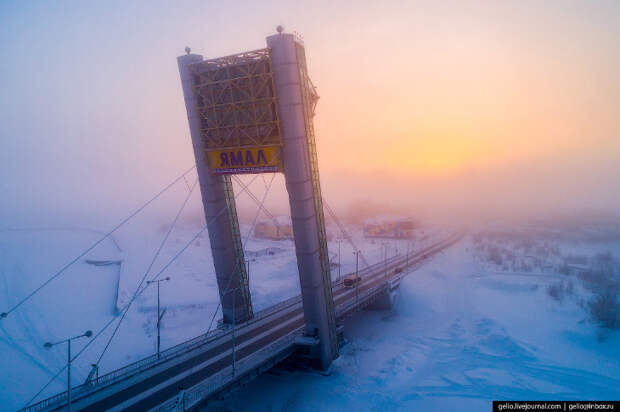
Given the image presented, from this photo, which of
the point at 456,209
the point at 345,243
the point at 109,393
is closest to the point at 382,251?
the point at 345,243

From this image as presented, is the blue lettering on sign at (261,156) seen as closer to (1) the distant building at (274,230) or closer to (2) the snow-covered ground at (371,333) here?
(2) the snow-covered ground at (371,333)

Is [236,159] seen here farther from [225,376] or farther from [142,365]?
[142,365]

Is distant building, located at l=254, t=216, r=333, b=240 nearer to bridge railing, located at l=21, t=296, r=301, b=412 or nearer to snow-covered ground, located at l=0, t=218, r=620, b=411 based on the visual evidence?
snow-covered ground, located at l=0, t=218, r=620, b=411

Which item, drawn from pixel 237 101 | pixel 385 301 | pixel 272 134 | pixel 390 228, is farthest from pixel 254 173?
pixel 390 228

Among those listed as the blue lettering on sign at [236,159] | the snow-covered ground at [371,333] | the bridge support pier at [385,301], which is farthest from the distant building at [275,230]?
the blue lettering on sign at [236,159]

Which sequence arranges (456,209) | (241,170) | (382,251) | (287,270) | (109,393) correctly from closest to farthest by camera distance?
1. (109,393)
2. (241,170)
3. (287,270)
4. (382,251)
5. (456,209)

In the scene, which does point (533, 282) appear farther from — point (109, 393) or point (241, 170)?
point (109, 393)

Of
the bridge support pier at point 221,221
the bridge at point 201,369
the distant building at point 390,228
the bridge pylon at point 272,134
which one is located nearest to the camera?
the bridge at point 201,369
